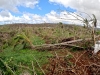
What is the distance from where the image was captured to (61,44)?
24.5ft

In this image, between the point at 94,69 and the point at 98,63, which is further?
the point at 98,63

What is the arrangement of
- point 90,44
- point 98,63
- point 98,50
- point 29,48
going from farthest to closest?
point 29,48 < point 90,44 < point 98,50 < point 98,63

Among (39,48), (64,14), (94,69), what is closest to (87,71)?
(94,69)

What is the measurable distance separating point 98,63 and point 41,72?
4.55 feet

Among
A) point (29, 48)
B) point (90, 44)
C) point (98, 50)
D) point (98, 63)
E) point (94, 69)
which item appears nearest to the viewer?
point (94, 69)

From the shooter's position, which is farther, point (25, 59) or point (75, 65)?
point (25, 59)

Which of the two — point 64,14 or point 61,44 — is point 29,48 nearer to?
point 61,44

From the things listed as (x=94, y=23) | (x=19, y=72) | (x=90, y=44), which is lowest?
(x=19, y=72)

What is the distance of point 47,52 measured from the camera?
7.33 meters

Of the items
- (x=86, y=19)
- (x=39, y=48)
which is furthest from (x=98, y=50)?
(x=39, y=48)

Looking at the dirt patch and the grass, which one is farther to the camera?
the grass

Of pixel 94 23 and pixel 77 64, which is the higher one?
pixel 94 23

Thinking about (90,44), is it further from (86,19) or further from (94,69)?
(94,69)

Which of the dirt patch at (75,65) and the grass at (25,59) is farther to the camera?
the grass at (25,59)
